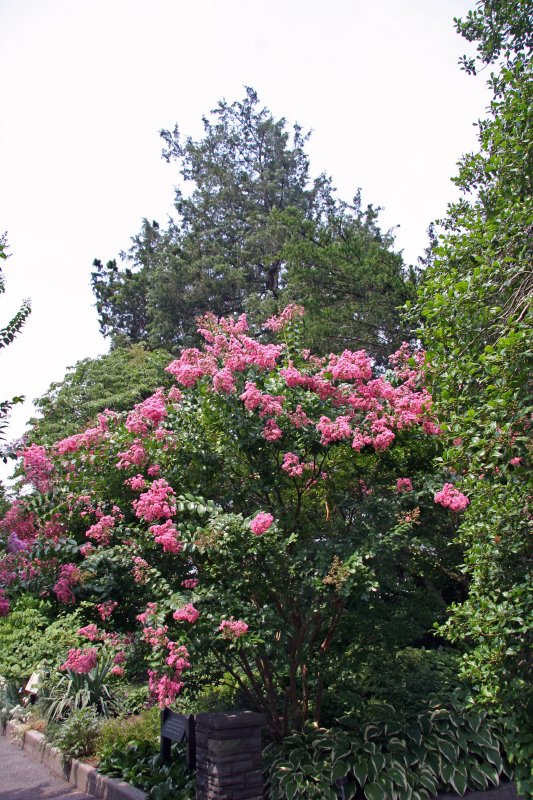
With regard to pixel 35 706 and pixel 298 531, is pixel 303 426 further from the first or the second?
pixel 35 706

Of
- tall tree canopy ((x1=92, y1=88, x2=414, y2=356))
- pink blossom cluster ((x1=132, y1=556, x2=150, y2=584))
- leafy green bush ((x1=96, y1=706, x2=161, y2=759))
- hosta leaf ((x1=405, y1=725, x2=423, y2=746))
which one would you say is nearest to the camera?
pink blossom cluster ((x1=132, y1=556, x2=150, y2=584))

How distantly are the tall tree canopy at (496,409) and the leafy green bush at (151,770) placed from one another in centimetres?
267

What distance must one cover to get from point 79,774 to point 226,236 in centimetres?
2030

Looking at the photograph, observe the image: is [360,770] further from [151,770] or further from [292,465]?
[292,465]

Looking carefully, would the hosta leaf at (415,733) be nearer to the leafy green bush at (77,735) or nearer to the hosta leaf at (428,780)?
the hosta leaf at (428,780)

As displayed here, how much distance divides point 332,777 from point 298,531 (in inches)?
76.0

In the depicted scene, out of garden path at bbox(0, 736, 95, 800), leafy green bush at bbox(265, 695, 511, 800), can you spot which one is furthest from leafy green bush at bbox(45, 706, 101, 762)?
leafy green bush at bbox(265, 695, 511, 800)

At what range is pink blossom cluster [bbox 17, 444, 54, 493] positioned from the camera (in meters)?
5.98

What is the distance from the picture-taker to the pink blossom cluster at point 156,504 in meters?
5.02

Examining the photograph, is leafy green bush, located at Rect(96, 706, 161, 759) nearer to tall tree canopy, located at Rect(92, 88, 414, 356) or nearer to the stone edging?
the stone edging

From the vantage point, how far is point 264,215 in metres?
23.0

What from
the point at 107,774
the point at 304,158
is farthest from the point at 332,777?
the point at 304,158

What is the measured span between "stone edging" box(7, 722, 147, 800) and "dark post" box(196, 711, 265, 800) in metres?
0.71

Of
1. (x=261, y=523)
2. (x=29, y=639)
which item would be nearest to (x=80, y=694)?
(x=29, y=639)
